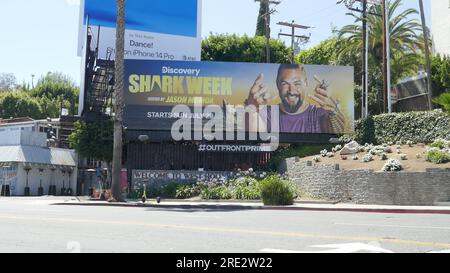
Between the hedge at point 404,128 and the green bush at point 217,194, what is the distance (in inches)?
432

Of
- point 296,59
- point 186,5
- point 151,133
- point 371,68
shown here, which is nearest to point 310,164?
point 151,133

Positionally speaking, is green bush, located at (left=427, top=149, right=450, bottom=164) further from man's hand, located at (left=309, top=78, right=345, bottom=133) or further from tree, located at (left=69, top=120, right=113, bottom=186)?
tree, located at (left=69, top=120, right=113, bottom=186)

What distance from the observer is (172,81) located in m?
36.1

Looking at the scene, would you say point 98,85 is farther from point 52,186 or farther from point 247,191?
point 247,191

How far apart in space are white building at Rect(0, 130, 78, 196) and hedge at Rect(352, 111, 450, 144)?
23715 mm

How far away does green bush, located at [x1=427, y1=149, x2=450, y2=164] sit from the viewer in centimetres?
2453

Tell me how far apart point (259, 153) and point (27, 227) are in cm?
2317

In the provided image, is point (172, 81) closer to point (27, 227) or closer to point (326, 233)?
point (27, 227)

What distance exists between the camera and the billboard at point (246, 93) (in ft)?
117

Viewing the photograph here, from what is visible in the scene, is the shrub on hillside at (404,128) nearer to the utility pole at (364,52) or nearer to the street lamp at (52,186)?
the utility pole at (364,52)

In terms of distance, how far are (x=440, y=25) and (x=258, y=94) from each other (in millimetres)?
24541

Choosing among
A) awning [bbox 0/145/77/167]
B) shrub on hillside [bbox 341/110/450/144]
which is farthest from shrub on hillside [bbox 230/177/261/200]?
awning [bbox 0/145/77/167]

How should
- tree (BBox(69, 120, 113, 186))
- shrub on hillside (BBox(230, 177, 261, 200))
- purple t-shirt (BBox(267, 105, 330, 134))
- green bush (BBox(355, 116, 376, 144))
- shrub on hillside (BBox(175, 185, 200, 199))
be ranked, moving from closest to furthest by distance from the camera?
shrub on hillside (BBox(230, 177, 261, 200)) → shrub on hillside (BBox(175, 185, 200, 199)) → green bush (BBox(355, 116, 376, 144)) → tree (BBox(69, 120, 113, 186)) → purple t-shirt (BBox(267, 105, 330, 134))

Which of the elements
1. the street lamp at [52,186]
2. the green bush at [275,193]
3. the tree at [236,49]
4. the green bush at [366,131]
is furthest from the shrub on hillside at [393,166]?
the tree at [236,49]
